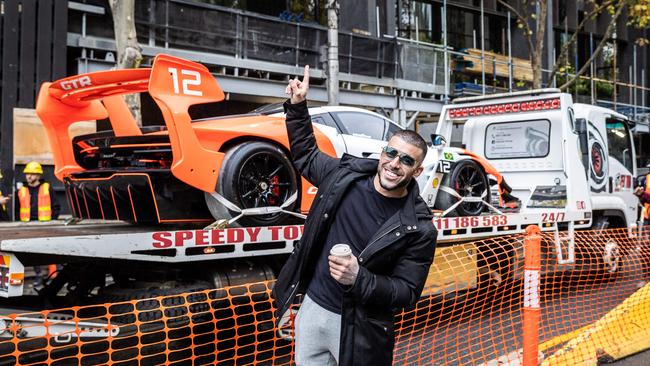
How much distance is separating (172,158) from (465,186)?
12.3 feet

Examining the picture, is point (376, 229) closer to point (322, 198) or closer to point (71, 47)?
point (322, 198)

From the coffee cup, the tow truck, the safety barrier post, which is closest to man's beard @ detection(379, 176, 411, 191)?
the coffee cup

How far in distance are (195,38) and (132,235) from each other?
9.74 metres

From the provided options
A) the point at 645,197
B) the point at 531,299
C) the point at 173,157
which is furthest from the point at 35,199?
the point at 645,197

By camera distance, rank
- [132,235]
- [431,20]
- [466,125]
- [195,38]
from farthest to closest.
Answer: [431,20] → [195,38] → [466,125] → [132,235]

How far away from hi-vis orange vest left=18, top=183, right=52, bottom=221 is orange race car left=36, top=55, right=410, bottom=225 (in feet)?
10.0

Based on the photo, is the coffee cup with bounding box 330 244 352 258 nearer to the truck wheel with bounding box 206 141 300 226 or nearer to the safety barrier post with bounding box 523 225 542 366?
the safety barrier post with bounding box 523 225 542 366

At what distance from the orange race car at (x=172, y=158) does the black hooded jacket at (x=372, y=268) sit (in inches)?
79.4

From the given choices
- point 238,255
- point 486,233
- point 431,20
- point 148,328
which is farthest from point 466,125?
point 431,20

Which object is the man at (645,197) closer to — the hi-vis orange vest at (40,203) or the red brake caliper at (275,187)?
the red brake caliper at (275,187)

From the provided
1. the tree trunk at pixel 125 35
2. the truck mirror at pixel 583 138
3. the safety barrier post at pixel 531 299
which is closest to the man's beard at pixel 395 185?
the safety barrier post at pixel 531 299

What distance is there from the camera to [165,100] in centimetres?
461

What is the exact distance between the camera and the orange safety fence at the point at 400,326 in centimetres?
408

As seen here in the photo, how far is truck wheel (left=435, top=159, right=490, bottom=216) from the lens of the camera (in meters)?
7.12
